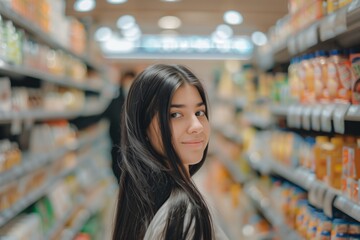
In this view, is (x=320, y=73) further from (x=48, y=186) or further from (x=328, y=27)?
(x=48, y=186)

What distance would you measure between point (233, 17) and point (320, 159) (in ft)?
20.0

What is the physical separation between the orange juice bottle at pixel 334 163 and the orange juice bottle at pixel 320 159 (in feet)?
0.28

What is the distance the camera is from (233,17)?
836cm

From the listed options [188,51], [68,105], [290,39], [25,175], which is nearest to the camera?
[290,39]

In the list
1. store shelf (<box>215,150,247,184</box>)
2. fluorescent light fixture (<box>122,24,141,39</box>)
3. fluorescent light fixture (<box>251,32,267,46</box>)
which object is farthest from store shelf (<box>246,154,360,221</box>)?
fluorescent light fixture (<box>251,32,267,46</box>)

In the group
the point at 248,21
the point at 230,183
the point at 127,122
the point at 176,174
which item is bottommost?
the point at 230,183

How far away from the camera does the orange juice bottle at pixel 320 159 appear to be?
2.51 m

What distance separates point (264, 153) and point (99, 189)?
366cm

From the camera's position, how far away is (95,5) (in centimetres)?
729

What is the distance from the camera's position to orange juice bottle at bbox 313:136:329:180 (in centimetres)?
251

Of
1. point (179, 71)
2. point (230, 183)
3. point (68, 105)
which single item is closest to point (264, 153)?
point (68, 105)

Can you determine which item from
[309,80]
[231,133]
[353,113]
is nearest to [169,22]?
[231,133]

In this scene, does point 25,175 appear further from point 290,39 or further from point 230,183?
point 230,183

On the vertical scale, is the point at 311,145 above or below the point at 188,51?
below
